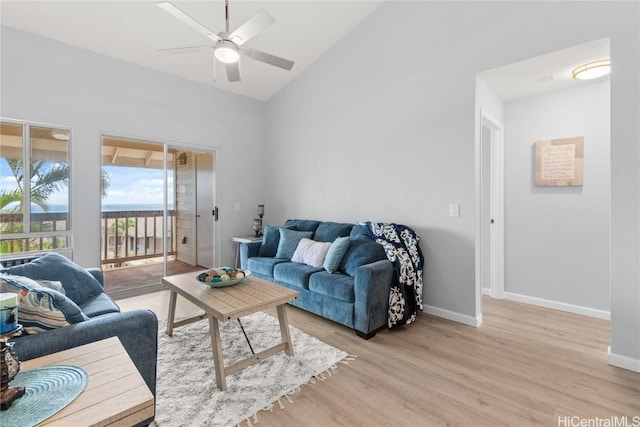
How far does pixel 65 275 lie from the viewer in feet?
7.90

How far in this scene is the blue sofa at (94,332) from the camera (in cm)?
138

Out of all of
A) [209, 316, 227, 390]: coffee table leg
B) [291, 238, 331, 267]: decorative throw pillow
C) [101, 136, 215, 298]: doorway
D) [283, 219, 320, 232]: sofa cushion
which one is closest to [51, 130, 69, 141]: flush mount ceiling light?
[101, 136, 215, 298]: doorway

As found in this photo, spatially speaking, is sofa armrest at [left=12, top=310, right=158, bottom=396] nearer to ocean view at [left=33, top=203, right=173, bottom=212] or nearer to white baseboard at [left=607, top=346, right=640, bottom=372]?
ocean view at [left=33, top=203, right=173, bottom=212]

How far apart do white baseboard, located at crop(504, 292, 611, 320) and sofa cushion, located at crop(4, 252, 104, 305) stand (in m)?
4.47

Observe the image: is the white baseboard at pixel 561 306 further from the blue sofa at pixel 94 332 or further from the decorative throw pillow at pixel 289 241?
the blue sofa at pixel 94 332

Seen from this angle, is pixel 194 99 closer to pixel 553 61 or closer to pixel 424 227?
pixel 424 227

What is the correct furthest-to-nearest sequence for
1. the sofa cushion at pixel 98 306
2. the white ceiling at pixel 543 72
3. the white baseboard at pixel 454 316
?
1. the white baseboard at pixel 454 316
2. the white ceiling at pixel 543 72
3. the sofa cushion at pixel 98 306

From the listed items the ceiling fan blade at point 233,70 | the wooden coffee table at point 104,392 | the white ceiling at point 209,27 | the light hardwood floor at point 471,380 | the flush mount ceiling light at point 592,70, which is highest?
the white ceiling at point 209,27

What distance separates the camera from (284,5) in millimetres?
3416

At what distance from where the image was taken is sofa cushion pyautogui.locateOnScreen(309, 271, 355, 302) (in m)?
2.85

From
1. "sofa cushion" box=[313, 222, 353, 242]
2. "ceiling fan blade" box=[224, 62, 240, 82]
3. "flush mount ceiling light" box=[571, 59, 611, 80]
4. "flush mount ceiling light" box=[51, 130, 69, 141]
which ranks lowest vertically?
"sofa cushion" box=[313, 222, 353, 242]

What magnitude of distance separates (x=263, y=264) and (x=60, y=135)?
2.88 metres

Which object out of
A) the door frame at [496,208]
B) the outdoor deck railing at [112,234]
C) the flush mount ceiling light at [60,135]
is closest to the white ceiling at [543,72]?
the door frame at [496,208]

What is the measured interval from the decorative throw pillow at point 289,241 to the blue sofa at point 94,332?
200cm
